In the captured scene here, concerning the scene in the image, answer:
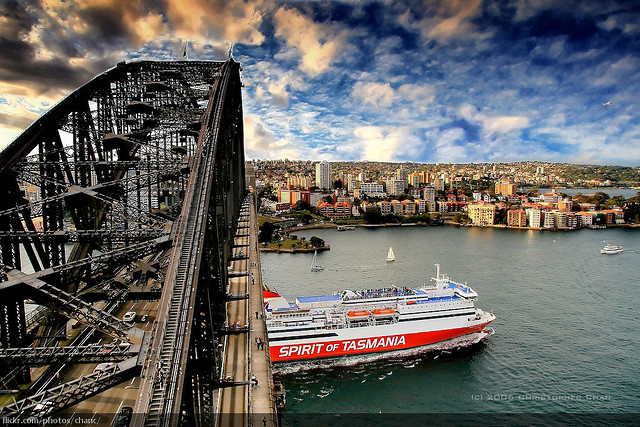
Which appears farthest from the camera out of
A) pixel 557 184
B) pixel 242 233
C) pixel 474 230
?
pixel 557 184

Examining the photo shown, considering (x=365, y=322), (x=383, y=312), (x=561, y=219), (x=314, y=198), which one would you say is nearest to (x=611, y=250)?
(x=561, y=219)

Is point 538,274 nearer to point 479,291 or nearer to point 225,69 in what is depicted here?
point 479,291

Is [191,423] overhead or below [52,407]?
below

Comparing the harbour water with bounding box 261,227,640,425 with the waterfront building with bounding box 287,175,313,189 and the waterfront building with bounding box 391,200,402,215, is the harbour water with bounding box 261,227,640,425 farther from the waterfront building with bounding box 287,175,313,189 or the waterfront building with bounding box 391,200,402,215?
the waterfront building with bounding box 287,175,313,189

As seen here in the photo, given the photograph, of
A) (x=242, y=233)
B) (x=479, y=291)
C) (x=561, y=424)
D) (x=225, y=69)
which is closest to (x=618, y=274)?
(x=479, y=291)

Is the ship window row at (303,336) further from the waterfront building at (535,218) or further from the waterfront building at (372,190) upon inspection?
the waterfront building at (372,190)

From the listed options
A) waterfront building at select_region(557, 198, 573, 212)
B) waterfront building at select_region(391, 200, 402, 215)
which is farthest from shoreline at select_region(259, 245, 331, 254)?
waterfront building at select_region(557, 198, 573, 212)

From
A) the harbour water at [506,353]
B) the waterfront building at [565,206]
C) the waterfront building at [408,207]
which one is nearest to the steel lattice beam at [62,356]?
the harbour water at [506,353]
